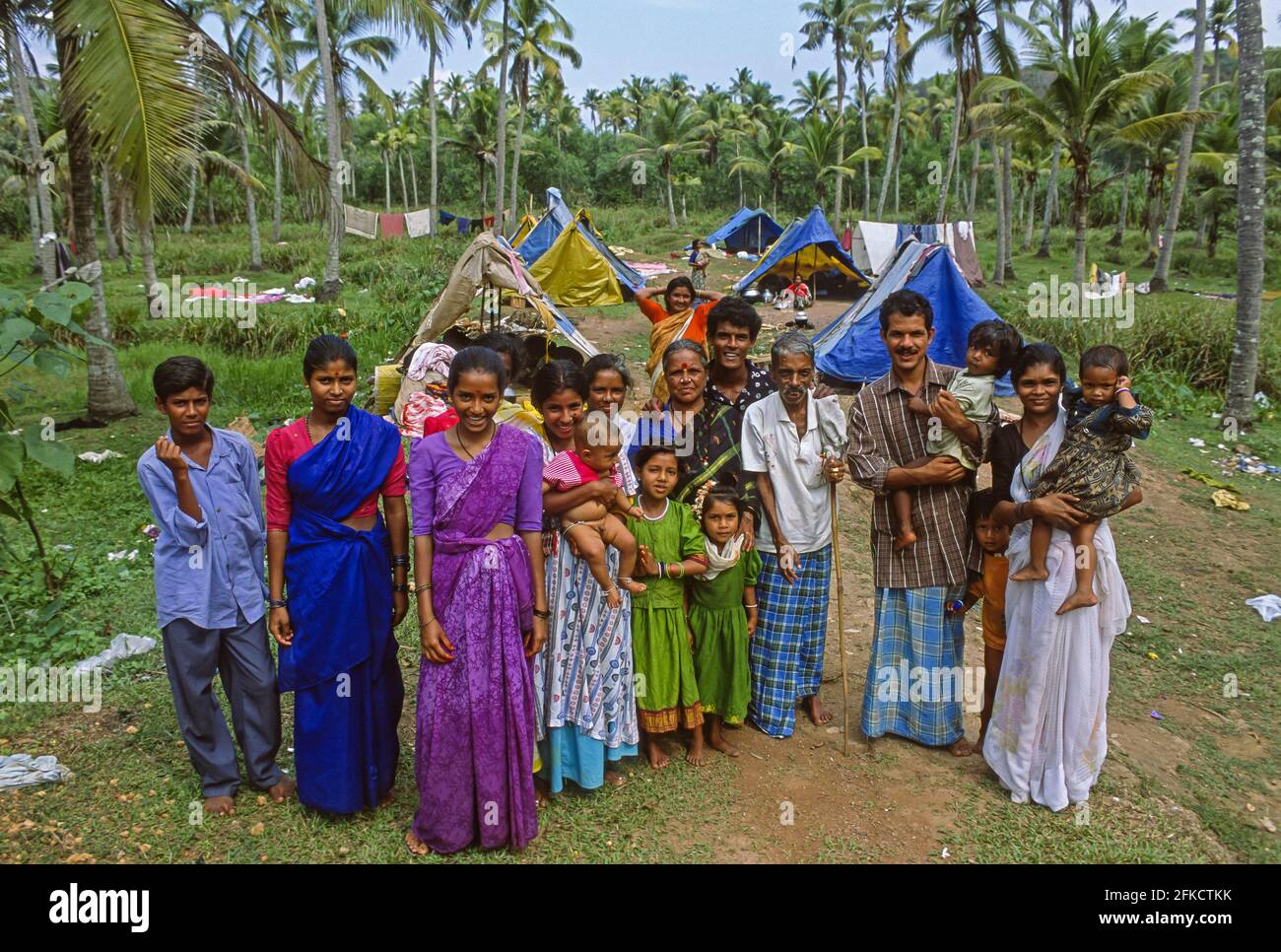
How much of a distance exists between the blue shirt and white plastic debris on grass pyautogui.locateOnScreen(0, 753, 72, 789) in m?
0.95

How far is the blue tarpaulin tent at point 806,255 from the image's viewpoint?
17.0 m

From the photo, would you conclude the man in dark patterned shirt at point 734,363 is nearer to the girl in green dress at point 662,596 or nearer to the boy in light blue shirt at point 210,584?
the girl in green dress at point 662,596

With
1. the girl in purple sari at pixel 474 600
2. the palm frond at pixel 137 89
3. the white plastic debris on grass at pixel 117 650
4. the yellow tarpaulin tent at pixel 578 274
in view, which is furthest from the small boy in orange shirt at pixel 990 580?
the yellow tarpaulin tent at pixel 578 274

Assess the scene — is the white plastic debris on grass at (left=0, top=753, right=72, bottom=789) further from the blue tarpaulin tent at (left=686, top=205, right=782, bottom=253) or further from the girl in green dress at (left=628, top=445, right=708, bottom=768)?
the blue tarpaulin tent at (left=686, top=205, right=782, bottom=253)

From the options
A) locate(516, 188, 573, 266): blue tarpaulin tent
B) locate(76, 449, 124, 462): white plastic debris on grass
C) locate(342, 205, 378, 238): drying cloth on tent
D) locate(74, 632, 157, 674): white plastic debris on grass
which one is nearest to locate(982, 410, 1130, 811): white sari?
locate(74, 632, 157, 674): white plastic debris on grass

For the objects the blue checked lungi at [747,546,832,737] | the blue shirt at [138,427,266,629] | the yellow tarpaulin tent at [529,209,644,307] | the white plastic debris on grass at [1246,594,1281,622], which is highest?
the yellow tarpaulin tent at [529,209,644,307]

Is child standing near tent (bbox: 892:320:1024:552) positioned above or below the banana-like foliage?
below

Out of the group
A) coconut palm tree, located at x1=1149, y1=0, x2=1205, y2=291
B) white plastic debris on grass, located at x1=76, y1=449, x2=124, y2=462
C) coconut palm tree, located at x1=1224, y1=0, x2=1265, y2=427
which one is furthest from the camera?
coconut palm tree, located at x1=1149, y1=0, x2=1205, y2=291

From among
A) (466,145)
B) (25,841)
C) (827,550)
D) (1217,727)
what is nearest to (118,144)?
(25,841)

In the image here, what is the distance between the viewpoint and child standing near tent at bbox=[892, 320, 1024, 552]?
3205 mm

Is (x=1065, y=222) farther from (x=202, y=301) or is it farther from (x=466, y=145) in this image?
(x=202, y=301)

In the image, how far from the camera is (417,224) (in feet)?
98.7

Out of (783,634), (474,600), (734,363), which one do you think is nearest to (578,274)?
(734,363)

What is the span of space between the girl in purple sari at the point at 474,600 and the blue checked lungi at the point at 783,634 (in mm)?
1123
